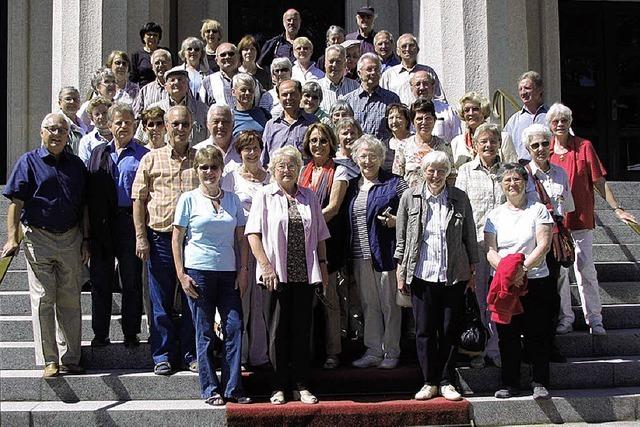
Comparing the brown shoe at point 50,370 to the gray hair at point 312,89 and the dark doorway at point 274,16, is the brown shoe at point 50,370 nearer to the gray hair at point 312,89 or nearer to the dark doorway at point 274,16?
the gray hair at point 312,89

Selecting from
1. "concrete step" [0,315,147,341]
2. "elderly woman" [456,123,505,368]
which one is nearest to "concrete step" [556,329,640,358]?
"elderly woman" [456,123,505,368]

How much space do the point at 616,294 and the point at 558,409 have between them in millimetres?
2032

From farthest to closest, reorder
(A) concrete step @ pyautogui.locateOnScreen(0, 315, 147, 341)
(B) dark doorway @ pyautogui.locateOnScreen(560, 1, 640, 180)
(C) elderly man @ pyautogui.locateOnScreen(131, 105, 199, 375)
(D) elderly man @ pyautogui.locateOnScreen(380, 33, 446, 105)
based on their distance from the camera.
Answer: (B) dark doorway @ pyautogui.locateOnScreen(560, 1, 640, 180) → (D) elderly man @ pyautogui.locateOnScreen(380, 33, 446, 105) → (A) concrete step @ pyautogui.locateOnScreen(0, 315, 147, 341) → (C) elderly man @ pyautogui.locateOnScreen(131, 105, 199, 375)

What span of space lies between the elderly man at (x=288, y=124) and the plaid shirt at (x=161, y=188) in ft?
3.19

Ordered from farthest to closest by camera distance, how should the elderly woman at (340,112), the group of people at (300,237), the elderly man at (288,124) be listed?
1. the elderly woman at (340,112)
2. the elderly man at (288,124)
3. the group of people at (300,237)

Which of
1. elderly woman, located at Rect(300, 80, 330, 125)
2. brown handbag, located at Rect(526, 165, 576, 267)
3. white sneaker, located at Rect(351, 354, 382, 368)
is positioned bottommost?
white sneaker, located at Rect(351, 354, 382, 368)

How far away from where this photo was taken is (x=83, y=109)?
920 centimetres

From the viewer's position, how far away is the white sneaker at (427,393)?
6.89m

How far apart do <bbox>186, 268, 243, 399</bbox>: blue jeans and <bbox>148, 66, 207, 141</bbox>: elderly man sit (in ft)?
5.79

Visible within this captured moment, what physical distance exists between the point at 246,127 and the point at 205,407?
267cm

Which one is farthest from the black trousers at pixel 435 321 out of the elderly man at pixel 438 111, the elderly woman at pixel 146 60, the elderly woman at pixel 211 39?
the elderly woman at pixel 146 60

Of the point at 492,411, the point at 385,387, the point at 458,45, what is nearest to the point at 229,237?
the point at 385,387

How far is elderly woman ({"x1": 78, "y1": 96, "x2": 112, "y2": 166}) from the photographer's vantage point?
823cm

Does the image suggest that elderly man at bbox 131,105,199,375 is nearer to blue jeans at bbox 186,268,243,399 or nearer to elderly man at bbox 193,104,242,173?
elderly man at bbox 193,104,242,173
